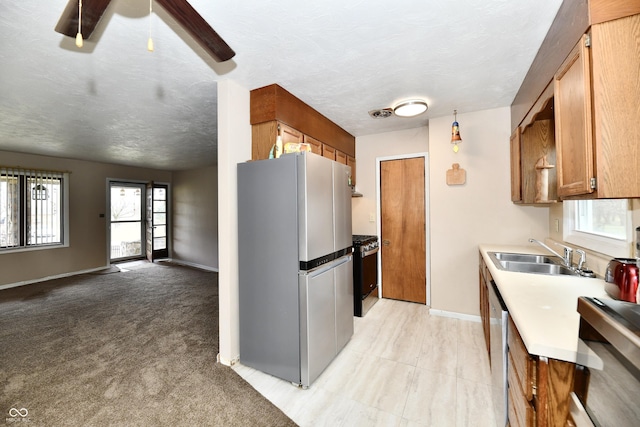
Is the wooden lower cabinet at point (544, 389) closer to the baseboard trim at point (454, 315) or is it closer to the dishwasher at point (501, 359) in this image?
the dishwasher at point (501, 359)

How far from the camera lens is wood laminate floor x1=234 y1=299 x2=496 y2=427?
167 centimetres

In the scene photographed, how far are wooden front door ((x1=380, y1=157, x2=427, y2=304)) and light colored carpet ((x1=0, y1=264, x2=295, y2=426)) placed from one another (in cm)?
244

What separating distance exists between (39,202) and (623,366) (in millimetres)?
7484

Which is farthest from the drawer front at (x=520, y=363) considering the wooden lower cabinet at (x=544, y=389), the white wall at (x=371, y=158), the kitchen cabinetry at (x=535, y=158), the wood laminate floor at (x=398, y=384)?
the white wall at (x=371, y=158)

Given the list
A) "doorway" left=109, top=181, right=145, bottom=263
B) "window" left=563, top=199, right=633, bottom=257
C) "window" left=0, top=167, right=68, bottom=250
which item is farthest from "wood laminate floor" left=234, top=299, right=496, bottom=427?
"doorway" left=109, top=181, right=145, bottom=263

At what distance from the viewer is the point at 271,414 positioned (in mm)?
1698

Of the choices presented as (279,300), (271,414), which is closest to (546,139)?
(279,300)

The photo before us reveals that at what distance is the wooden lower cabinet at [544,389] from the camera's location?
0.89 m

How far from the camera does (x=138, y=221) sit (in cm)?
691

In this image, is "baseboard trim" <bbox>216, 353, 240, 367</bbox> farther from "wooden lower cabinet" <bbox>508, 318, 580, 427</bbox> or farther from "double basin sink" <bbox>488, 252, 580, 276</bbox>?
"double basin sink" <bbox>488, 252, 580, 276</bbox>

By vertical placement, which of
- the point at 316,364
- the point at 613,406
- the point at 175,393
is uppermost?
the point at 613,406

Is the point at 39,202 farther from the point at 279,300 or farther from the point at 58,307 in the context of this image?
the point at 279,300

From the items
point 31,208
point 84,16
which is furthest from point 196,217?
point 84,16

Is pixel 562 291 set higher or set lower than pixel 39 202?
lower
